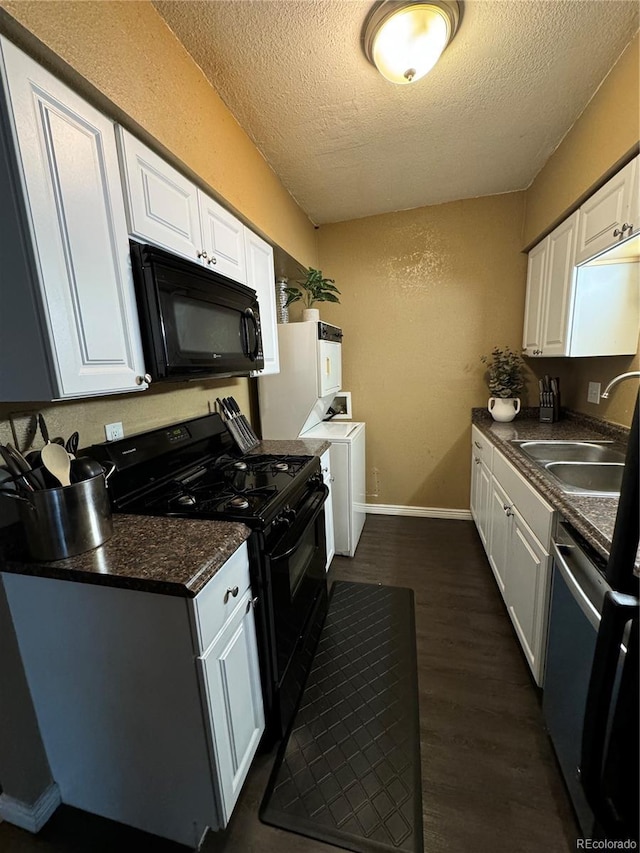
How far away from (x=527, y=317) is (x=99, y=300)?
9.10 ft

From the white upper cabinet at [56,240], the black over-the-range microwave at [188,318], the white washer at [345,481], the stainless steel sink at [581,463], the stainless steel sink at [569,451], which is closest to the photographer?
the white upper cabinet at [56,240]

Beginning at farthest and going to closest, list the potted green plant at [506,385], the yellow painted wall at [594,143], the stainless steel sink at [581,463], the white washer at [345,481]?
1. the potted green plant at [506,385]
2. the white washer at [345,481]
3. the stainless steel sink at [581,463]
4. the yellow painted wall at [594,143]

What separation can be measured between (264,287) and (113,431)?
117cm

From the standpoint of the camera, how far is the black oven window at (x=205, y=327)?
1267 mm

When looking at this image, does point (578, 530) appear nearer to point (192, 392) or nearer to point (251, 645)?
point (251, 645)

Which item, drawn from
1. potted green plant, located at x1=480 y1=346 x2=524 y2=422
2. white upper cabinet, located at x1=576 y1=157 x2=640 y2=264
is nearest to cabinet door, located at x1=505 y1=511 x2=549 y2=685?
potted green plant, located at x1=480 y1=346 x2=524 y2=422

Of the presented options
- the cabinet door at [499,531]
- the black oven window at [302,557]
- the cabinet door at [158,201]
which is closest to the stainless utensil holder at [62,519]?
the black oven window at [302,557]

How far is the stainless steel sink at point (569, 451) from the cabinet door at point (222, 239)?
1.74m

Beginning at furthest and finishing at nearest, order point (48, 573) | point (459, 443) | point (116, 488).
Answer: point (459, 443)
point (116, 488)
point (48, 573)

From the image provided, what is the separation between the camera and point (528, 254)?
264 centimetres

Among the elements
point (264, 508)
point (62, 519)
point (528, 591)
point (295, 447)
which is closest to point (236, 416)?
point (295, 447)

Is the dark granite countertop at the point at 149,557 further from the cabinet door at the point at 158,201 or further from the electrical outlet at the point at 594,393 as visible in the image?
the electrical outlet at the point at 594,393

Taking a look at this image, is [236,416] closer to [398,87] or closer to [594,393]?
[398,87]

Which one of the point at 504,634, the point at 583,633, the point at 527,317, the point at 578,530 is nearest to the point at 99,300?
the point at 578,530
